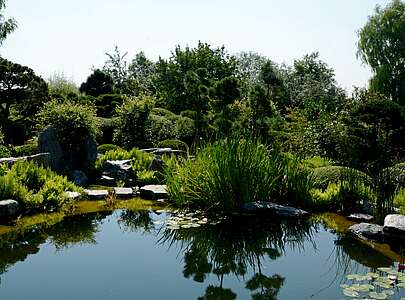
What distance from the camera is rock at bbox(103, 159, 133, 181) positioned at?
9.41 meters

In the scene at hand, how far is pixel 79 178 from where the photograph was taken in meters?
9.05

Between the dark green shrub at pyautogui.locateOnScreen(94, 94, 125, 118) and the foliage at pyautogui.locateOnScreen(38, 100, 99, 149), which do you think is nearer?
the foliage at pyautogui.locateOnScreen(38, 100, 99, 149)

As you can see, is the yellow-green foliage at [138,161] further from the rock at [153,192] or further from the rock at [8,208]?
the rock at [8,208]

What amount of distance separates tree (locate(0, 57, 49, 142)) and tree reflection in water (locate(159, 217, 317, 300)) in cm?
948

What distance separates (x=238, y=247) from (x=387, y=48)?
1763 centimetres

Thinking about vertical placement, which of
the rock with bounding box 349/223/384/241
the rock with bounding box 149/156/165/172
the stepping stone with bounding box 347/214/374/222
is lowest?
the rock with bounding box 349/223/384/241

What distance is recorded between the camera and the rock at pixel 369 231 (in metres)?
5.89

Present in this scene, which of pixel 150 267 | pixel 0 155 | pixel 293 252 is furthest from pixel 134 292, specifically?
pixel 0 155

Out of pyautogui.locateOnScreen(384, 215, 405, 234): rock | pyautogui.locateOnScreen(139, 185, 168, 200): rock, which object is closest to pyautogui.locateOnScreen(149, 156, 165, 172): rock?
pyautogui.locateOnScreen(139, 185, 168, 200): rock

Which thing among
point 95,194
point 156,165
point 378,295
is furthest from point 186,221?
point 156,165

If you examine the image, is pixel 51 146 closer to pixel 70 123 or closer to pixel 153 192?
pixel 70 123

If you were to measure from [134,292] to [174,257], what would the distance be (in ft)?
3.77

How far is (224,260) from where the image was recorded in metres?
5.14

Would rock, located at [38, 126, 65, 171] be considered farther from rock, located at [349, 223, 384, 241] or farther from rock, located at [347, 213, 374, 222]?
rock, located at [349, 223, 384, 241]
